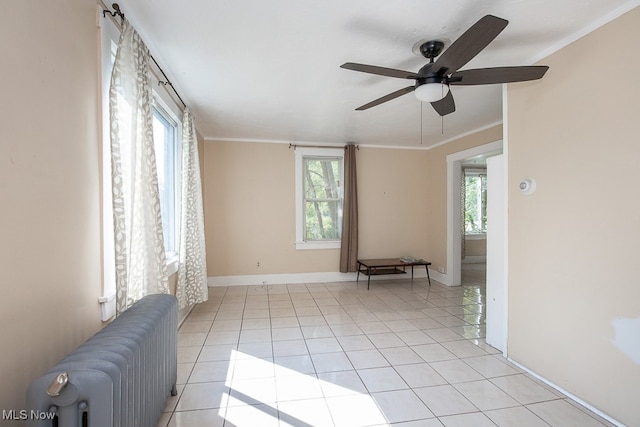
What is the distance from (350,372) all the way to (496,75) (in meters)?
2.31

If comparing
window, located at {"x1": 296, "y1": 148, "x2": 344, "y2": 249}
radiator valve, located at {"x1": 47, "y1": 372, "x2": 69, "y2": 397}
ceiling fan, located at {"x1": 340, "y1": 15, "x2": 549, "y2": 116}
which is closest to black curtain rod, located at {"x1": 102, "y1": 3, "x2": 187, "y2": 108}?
ceiling fan, located at {"x1": 340, "y1": 15, "x2": 549, "y2": 116}

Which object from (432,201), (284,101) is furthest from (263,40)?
(432,201)

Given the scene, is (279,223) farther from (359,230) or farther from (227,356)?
(227,356)

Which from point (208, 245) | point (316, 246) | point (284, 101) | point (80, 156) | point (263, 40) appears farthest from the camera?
point (316, 246)

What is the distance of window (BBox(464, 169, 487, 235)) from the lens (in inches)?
283

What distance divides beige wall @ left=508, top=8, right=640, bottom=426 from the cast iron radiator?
258 cm

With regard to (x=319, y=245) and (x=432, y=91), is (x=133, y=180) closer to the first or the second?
(x=432, y=91)

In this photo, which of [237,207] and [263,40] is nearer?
[263,40]

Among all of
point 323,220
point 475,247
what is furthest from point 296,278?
point 475,247

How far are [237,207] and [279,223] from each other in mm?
743

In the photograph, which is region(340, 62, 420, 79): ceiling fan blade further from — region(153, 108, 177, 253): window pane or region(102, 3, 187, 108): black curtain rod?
region(153, 108, 177, 253): window pane

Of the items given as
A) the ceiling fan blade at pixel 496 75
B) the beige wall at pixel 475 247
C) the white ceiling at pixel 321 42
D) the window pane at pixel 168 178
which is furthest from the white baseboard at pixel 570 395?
the beige wall at pixel 475 247

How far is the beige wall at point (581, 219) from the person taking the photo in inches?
66.0

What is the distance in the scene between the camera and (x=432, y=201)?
5.28m
